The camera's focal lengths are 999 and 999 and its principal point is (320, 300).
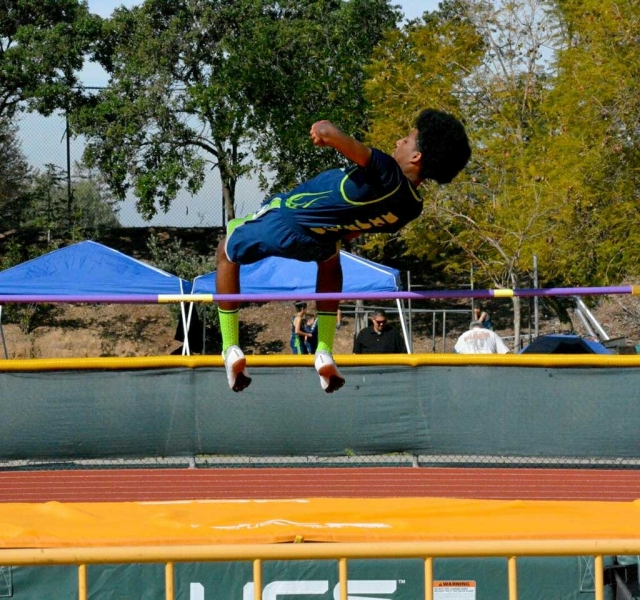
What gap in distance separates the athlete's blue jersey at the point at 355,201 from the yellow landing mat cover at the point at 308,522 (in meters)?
1.61

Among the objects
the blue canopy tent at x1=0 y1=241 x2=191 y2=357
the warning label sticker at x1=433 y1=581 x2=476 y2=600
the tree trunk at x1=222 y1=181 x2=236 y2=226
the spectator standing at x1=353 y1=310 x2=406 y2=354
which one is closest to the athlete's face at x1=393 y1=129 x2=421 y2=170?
the warning label sticker at x1=433 y1=581 x2=476 y2=600

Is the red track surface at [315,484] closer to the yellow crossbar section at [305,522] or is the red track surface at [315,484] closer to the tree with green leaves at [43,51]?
the yellow crossbar section at [305,522]

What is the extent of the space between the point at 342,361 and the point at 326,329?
3.36 meters

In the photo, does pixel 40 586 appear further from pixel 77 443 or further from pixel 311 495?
pixel 77 443

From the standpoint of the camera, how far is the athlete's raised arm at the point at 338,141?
4867 millimetres

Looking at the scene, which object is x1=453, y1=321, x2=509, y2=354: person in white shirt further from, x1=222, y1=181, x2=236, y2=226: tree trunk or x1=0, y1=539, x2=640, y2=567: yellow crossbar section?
x1=222, y1=181, x2=236, y2=226: tree trunk

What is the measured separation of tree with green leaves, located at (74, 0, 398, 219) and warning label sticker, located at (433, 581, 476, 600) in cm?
1631

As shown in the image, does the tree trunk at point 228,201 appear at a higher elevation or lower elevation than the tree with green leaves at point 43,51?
lower

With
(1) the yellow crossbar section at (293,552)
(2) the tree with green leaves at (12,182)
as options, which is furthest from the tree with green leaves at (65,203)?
(1) the yellow crossbar section at (293,552)

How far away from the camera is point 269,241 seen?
558cm

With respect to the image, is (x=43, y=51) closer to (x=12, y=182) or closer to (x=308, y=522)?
(x=12, y=182)

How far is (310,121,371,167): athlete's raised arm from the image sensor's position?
4.87 metres

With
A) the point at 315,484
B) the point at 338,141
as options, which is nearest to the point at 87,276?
the point at 315,484

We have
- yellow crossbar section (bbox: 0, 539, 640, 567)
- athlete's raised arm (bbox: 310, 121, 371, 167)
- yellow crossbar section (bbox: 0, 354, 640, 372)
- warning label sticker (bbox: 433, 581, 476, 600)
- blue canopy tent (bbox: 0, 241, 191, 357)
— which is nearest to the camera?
yellow crossbar section (bbox: 0, 539, 640, 567)
